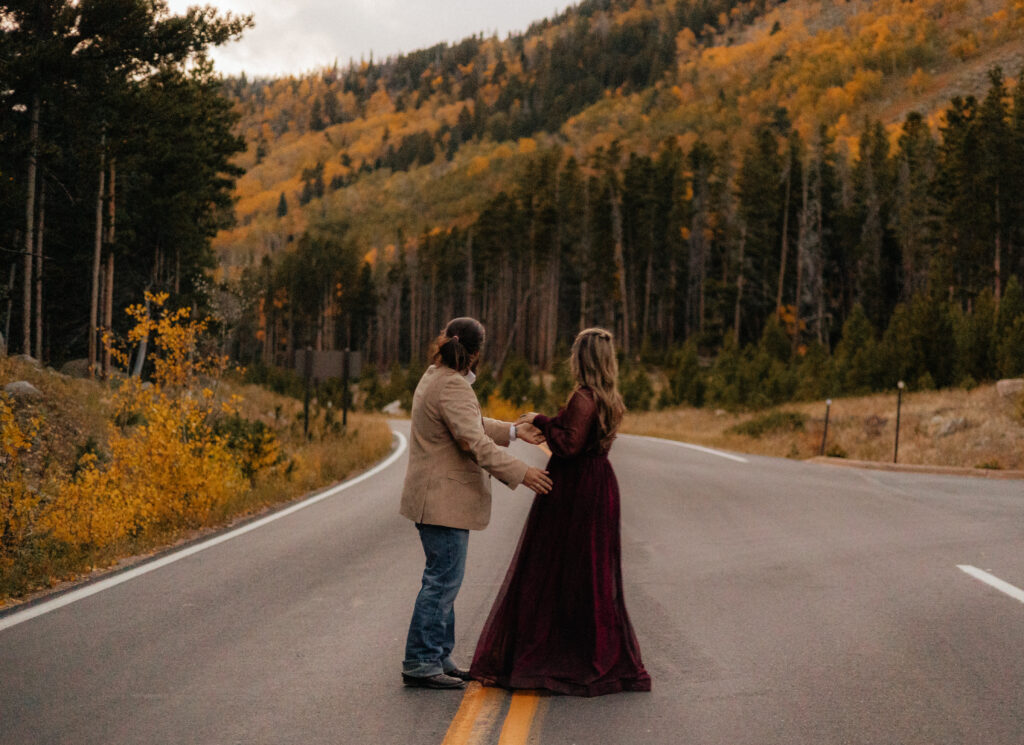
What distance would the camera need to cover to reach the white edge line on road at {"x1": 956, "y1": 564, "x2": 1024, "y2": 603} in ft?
24.4

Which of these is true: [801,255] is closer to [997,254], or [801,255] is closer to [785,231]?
[785,231]

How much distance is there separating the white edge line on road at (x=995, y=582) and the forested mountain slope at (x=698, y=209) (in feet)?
121

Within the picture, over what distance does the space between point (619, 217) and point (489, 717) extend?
7323 cm

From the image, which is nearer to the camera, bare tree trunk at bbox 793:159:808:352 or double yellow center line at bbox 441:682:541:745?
double yellow center line at bbox 441:682:541:745

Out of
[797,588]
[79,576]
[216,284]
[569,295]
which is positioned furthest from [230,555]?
[569,295]

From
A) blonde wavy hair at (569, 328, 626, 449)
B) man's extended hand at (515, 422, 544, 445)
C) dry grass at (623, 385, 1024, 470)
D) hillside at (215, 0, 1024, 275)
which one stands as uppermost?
hillside at (215, 0, 1024, 275)

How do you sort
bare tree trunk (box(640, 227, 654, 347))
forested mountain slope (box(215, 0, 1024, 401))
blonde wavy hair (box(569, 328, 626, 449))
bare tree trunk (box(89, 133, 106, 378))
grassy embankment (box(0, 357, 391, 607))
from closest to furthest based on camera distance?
blonde wavy hair (box(569, 328, 626, 449))
grassy embankment (box(0, 357, 391, 607))
bare tree trunk (box(89, 133, 106, 378))
forested mountain slope (box(215, 0, 1024, 401))
bare tree trunk (box(640, 227, 654, 347))

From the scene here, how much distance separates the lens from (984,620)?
663cm

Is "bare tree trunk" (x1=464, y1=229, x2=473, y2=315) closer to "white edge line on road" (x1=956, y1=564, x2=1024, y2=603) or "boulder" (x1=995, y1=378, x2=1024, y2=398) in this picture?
"boulder" (x1=995, y1=378, x2=1024, y2=398)

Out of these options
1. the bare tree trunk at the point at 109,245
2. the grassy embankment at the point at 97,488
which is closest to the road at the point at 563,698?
the grassy embankment at the point at 97,488

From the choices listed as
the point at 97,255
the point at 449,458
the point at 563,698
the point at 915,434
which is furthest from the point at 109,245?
the point at 563,698

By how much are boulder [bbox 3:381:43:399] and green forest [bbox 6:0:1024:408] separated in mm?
11164

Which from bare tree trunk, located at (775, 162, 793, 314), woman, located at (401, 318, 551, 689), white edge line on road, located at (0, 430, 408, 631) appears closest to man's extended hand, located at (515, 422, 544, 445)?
woman, located at (401, 318, 551, 689)

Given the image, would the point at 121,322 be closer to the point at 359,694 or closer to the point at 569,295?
the point at 359,694
